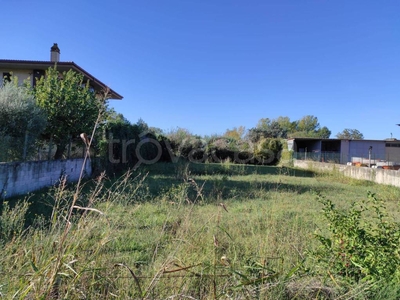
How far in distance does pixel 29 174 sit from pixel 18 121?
1.48 m

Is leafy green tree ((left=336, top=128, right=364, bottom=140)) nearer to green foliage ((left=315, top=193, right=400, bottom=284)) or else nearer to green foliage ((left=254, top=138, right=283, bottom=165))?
green foliage ((left=254, top=138, right=283, bottom=165))

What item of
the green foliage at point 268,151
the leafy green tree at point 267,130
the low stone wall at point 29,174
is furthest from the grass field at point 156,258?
the leafy green tree at point 267,130

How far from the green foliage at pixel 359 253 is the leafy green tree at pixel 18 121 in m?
6.89

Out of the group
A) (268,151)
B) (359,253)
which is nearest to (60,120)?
(359,253)

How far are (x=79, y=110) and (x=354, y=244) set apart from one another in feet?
25.8

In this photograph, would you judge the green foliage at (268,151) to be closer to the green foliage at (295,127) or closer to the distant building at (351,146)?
the distant building at (351,146)

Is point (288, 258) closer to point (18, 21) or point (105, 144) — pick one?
point (105, 144)

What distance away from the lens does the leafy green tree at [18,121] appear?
5988 mm

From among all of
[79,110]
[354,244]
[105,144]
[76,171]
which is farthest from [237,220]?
[105,144]

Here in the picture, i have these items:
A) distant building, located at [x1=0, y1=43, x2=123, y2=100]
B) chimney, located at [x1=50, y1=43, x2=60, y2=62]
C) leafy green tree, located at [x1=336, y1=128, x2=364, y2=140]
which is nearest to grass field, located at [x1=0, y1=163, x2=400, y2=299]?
distant building, located at [x1=0, y1=43, x2=123, y2=100]

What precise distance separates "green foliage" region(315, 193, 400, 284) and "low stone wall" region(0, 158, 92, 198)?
17.1 ft

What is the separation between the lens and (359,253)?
176 cm

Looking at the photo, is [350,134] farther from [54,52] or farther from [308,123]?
[54,52]

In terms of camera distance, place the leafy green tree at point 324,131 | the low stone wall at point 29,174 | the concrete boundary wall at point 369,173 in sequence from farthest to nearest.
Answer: the leafy green tree at point 324,131, the concrete boundary wall at point 369,173, the low stone wall at point 29,174
